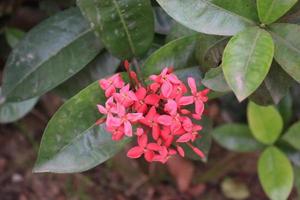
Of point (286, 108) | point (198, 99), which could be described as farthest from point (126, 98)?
point (286, 108)

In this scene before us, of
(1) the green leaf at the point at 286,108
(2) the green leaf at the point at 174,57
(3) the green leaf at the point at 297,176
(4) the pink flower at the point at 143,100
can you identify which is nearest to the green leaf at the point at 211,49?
(2) the green leaf at the point at 174,57

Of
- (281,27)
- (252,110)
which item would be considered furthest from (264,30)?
(252,110)

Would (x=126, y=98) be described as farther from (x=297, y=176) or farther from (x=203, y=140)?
(x=297, y=176)

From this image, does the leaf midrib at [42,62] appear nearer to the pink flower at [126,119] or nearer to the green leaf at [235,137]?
the pink flower at [126,119]

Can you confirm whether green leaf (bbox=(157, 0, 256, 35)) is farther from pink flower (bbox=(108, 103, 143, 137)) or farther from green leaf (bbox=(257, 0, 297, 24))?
pink flower (bbox=(108, 103, 143, 137))

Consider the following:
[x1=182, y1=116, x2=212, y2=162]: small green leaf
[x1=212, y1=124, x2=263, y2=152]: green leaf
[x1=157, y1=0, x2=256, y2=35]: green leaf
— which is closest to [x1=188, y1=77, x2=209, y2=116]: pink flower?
[x1=157, y1=0, x2=256, y2=35]: green leaf

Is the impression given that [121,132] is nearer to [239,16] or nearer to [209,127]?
[239,16]
